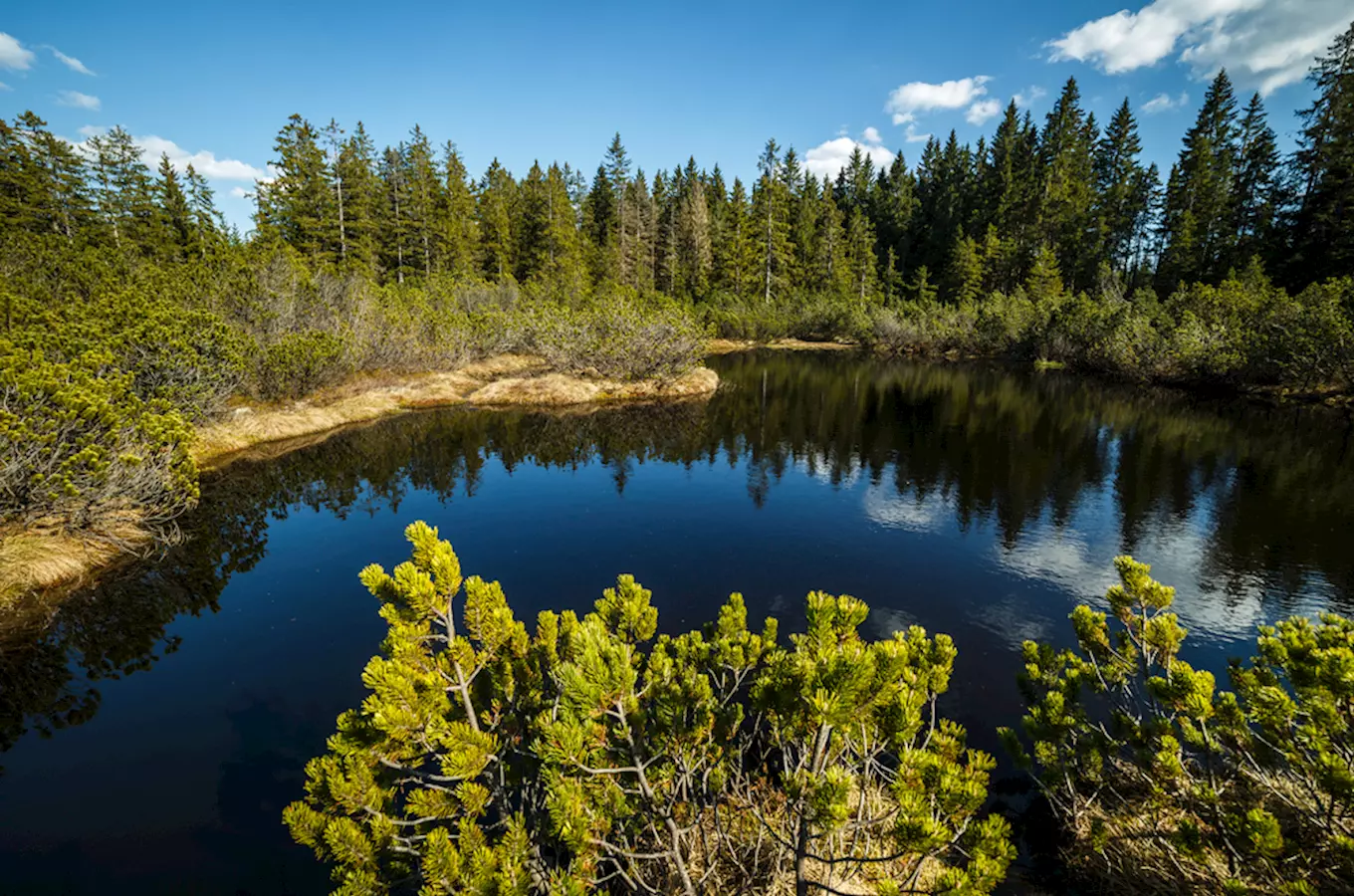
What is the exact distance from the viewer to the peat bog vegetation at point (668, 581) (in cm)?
367

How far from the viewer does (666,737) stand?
3.83 meters

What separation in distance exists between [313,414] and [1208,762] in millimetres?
30734

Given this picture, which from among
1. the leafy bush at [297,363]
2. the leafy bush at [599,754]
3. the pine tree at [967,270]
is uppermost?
the pine tree at [967,270]

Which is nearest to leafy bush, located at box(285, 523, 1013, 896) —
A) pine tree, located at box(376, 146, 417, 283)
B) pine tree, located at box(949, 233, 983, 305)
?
pine tree, located at box(376, 146, 417, 283)

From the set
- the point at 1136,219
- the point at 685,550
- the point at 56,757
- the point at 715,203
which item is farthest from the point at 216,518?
the point at 715,203

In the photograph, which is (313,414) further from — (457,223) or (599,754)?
(457,223)

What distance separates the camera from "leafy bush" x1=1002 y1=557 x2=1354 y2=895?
3.56 m

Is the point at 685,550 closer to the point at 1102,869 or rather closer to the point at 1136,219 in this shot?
the point at 1102,869

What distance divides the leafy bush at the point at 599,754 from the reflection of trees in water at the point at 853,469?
349 inches

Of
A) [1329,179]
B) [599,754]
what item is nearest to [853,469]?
[599,754]

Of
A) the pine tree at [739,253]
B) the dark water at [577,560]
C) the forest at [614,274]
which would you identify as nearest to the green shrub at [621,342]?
the forest at [614,274]

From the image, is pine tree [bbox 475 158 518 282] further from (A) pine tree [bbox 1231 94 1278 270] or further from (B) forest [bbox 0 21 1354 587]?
(A) pine tree [bbox 1231 94 1278 270]

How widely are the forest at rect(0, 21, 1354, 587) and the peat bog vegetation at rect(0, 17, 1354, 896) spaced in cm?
32

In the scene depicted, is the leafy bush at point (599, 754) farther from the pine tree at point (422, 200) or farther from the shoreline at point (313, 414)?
the pine tree at point (422, 200)
